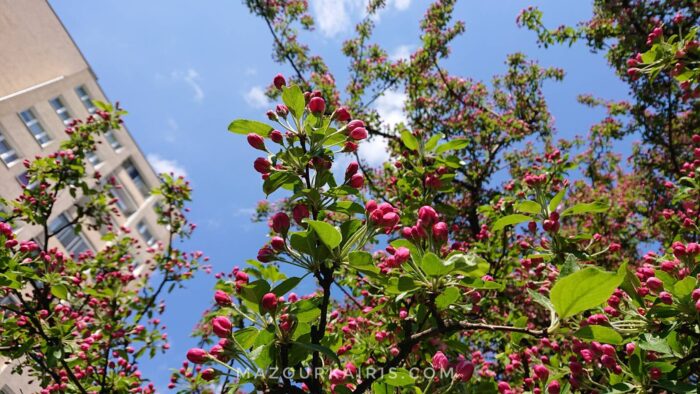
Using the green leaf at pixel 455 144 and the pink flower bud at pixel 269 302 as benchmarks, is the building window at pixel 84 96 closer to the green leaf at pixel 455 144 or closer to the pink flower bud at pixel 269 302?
the green leaf at pixel 455 144

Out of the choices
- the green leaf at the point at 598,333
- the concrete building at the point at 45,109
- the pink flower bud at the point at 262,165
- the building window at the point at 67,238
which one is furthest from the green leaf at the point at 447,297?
the building window at the point at 67,238

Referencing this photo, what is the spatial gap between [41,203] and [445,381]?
577 cm

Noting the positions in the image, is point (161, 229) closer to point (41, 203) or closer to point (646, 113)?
point (41, 203)

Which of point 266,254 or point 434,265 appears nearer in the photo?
point 434,265

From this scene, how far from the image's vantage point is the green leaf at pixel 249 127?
1730mm

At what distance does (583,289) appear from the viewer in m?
1.14

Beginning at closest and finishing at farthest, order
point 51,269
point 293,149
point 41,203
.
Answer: point 293,149 < point 51,269 < point 41,203

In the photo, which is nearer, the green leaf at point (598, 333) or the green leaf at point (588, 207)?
the green leaf at point (598, 333)

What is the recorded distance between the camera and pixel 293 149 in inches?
66.9

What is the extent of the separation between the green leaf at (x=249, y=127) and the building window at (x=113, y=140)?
23945 millimetres

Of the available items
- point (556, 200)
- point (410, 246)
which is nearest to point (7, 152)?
point (410, 246)

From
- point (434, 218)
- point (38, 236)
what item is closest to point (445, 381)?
point (434, 218)

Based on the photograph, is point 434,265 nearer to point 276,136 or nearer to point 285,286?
point 285,286

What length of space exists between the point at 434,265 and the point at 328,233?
0.38m
